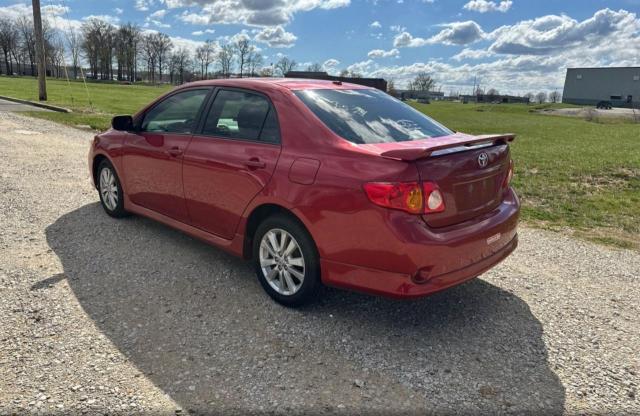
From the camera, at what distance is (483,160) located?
10.6ft

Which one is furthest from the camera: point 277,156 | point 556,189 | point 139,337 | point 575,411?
point 556,189

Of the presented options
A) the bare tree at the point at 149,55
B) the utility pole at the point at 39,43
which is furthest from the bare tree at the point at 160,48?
the utility pole at the point at 39,43

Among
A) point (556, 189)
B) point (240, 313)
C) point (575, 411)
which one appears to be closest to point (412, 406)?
point (575, 411)

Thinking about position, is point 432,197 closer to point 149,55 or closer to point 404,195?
point 404,195

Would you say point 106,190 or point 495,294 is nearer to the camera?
point 495,294

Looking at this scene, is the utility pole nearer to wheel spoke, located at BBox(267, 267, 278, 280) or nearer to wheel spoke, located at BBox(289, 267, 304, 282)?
wheel spoke, located at BBox(267, 267, 278, 280)

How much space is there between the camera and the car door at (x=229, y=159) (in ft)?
11.6

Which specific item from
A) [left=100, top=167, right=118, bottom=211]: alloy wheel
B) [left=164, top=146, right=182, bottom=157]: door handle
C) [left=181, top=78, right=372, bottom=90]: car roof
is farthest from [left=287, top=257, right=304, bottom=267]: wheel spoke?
[left=100, top=167, right=118, bottom=211]: alloy wheel

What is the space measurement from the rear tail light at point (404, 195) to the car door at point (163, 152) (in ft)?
6.74

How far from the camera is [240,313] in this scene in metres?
3.43

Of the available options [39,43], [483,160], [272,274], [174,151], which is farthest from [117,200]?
[39,43]

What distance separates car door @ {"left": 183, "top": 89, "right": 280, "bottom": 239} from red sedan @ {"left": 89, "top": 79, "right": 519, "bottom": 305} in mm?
11

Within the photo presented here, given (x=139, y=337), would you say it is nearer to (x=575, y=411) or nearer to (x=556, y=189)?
(x=575, y=411)

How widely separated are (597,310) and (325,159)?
Result: 248 centimetres
